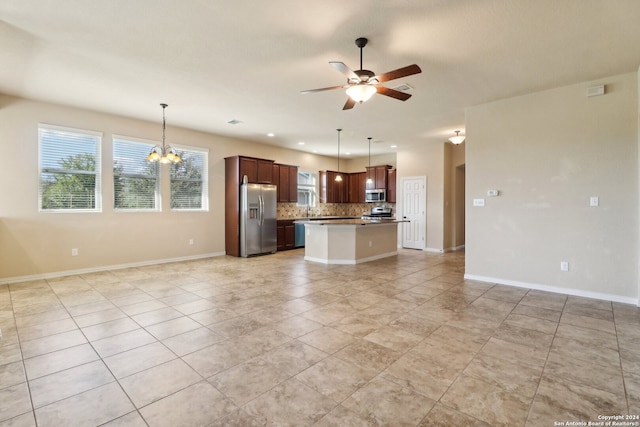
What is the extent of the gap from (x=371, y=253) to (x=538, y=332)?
→ 3.98 metres

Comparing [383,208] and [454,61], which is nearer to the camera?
[454,61]

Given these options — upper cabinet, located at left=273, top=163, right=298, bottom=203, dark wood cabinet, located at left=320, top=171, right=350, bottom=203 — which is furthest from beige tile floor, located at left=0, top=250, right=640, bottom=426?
dark wood cabinet, located at left=320, top=171, right=350, bottom=203

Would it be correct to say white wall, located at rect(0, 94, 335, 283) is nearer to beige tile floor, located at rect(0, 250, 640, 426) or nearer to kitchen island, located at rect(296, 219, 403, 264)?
beige tile floor, located at rect(0, 250, 640, 426)

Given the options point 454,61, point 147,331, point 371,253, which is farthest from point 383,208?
point 147,331

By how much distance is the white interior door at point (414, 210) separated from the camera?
335 inches

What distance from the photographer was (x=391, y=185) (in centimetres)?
952

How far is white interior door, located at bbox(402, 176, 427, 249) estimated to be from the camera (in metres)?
8.51

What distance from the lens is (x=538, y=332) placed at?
9.77 feet

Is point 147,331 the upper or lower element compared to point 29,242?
lower

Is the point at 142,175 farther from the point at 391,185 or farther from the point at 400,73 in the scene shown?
the point at 391,185

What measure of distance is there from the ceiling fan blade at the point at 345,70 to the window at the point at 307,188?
6667 millimetres

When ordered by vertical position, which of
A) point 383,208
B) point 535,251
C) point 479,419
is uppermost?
point 383,208

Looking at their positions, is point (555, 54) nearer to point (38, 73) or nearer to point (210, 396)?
point (210, 396)

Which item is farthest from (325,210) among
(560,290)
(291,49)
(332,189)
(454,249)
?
(291,49)
